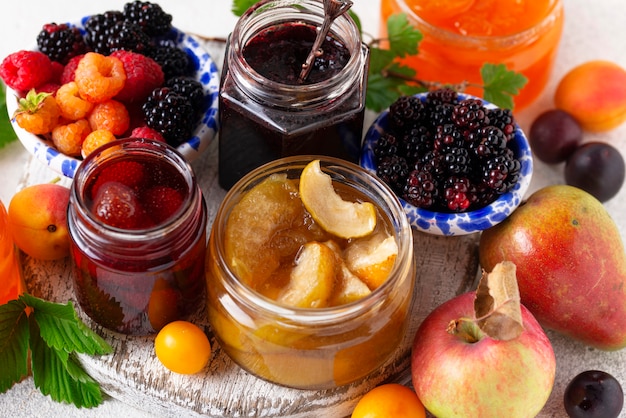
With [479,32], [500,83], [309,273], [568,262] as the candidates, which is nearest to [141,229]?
[309,273]

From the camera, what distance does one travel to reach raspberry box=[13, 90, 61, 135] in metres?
2.02

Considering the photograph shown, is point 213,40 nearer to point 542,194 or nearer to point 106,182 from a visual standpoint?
point 106,182

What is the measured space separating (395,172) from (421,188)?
0.24 feet

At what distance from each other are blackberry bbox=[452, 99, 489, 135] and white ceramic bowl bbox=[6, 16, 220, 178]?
0.58 metres

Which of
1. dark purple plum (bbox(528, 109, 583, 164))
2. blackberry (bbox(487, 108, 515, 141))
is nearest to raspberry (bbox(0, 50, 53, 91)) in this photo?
blackberry (bbox(487, 108, 515, 141))

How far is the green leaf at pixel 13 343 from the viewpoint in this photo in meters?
1.96

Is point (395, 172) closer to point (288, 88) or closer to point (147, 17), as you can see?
→ point (288, 88)

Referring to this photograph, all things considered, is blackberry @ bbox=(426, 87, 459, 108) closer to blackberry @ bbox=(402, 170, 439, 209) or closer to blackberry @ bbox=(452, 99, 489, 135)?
blackberry @ bbox=(452, 99, 489, 135)

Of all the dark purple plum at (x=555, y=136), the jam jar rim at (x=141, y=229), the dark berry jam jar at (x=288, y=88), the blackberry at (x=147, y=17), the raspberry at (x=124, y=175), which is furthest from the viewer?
the dark purple plum at (x=555, y=136)

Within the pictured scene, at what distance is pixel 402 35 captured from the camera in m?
2.41

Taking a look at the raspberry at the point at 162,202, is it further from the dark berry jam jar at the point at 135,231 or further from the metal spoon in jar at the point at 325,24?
the metal spoon in jar at the point at 325,24

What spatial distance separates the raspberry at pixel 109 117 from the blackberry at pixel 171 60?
20cm

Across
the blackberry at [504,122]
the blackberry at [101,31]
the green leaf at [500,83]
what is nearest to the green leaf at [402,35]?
the green leaf at [500,83]

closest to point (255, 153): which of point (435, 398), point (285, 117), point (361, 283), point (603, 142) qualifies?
point (285, 117)
